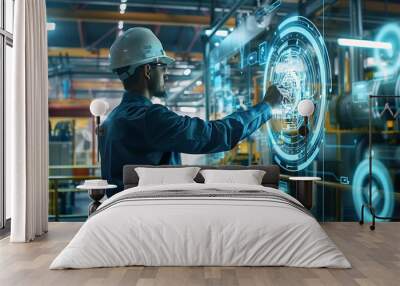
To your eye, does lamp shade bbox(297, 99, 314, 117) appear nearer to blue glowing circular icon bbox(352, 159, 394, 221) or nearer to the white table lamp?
the white table lamp

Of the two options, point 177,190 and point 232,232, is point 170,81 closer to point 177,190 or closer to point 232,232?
point 177,190

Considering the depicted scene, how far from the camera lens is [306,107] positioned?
5.46 m

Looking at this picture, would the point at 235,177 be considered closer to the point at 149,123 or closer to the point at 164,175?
the point at 164,175

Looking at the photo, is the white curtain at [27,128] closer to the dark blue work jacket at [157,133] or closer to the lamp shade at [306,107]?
the dark blue work jacket at [157,133]

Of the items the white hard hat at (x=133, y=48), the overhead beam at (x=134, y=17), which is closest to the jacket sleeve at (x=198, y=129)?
the white hard hat at (x=133, y=48)

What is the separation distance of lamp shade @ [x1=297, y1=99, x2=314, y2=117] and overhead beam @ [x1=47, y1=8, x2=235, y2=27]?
1.37m

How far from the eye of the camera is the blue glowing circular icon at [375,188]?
18.0 ft

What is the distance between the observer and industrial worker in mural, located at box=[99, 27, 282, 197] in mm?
5703

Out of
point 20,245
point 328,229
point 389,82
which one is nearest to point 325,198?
point 328,229

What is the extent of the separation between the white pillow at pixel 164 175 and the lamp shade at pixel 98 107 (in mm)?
795

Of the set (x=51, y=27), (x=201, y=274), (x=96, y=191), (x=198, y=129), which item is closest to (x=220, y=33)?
(x=198, y=129)

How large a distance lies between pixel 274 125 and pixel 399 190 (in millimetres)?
1605

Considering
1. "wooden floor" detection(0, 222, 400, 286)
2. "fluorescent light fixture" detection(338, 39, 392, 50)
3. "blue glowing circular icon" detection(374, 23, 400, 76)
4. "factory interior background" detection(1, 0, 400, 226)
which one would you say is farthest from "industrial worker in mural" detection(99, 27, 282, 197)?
"wooden floor" detection(0, 222, 400, 286)

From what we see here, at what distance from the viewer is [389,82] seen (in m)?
5.41
